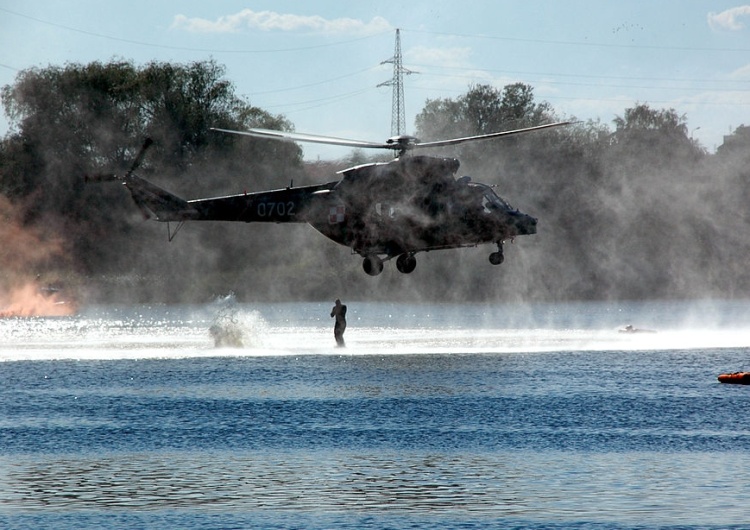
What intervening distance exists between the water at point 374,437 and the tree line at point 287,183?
46.8 metres

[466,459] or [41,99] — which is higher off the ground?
[41,99]

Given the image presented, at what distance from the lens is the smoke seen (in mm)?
124438

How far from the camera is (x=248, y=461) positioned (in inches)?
1377

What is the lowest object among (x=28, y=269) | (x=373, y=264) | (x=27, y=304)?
(x=27, y=304)

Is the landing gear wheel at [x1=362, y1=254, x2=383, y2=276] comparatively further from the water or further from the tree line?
the tree line

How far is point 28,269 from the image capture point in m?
131

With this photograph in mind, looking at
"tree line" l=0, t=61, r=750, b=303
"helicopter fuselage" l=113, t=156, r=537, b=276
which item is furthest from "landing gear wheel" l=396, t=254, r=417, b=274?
"tree line" l=0, t=61, r=750, b=303

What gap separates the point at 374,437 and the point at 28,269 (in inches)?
3910

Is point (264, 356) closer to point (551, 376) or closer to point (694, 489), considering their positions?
point (551, 376)

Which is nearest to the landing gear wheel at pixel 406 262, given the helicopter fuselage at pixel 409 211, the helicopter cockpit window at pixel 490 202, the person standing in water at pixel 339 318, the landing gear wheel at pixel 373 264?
the helicopter fuselage at pixel 409 211

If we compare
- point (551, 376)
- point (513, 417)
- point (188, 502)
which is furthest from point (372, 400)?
point (188, 502)

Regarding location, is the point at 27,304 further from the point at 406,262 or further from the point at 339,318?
the point at 406,262

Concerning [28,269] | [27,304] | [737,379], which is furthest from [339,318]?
[27,304]

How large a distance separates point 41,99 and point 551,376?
79.7m
